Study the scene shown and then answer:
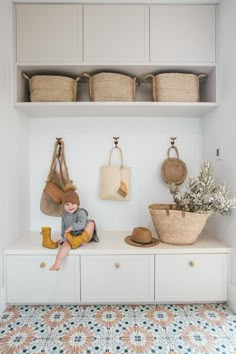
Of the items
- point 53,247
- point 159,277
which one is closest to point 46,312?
point 53,247

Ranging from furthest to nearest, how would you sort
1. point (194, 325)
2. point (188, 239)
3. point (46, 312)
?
point (188, 239), point (46, 312), point (194, 325)

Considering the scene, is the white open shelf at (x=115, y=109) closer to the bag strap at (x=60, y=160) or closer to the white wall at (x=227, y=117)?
the white wall at (x=227, y=117)

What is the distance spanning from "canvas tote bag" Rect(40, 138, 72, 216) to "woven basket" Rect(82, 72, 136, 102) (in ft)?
1.81

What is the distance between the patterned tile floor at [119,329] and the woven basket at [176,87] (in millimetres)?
1461

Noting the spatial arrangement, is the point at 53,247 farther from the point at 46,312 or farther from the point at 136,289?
the point at 136,289

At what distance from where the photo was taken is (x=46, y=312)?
56.6 inches

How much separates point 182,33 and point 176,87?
367 mm

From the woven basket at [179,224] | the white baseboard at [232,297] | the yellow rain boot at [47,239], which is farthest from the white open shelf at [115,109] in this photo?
the white baseboard at [232,297]

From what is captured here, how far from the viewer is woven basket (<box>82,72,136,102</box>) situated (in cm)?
158

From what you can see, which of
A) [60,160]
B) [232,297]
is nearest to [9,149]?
[60,160]

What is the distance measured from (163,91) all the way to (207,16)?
23.6 inches

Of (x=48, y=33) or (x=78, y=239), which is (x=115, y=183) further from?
(x=48, y=33)

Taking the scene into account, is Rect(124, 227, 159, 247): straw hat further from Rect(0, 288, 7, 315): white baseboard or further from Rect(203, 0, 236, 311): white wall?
Rect(0, 288, 7, 315): white baseboard

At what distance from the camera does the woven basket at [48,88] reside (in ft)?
5.21
